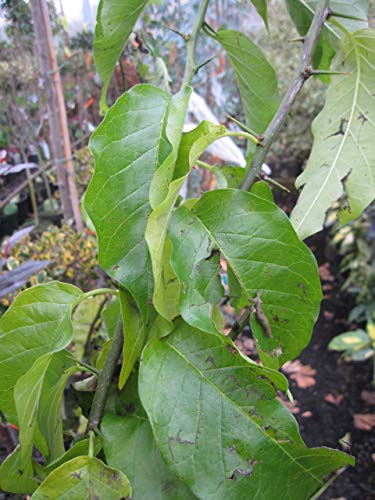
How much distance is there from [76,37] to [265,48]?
2295 mm

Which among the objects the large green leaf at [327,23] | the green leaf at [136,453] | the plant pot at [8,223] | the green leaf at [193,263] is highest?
the large green leaf at [327,23]

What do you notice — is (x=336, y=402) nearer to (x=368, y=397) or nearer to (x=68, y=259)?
(x=368, y=397)

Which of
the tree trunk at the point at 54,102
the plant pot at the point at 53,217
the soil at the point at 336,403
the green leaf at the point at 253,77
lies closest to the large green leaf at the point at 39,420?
the green leaf at the point at 253,77

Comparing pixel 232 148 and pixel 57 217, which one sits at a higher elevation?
pixel 232 148

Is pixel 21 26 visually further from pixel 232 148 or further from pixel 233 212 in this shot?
pixel 233 212

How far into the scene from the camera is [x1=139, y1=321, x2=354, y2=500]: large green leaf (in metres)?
0.33

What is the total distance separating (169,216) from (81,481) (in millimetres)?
224

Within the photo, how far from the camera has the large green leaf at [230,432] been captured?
33 cm

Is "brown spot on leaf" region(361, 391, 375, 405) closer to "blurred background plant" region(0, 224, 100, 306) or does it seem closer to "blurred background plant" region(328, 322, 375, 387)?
"blurred background plant" region(328, 322, 375, 387)

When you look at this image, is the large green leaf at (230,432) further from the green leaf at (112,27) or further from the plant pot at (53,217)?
the plant pot at (53,217)

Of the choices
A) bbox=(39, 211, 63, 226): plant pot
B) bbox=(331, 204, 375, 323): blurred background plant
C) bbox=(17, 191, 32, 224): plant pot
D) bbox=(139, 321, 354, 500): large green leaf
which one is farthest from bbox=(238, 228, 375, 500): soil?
bbox=(17, 191, 32, 224): plant pot

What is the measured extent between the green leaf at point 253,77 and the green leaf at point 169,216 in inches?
7.3

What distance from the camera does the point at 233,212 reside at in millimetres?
368

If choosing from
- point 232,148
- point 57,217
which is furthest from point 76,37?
point 232,148
